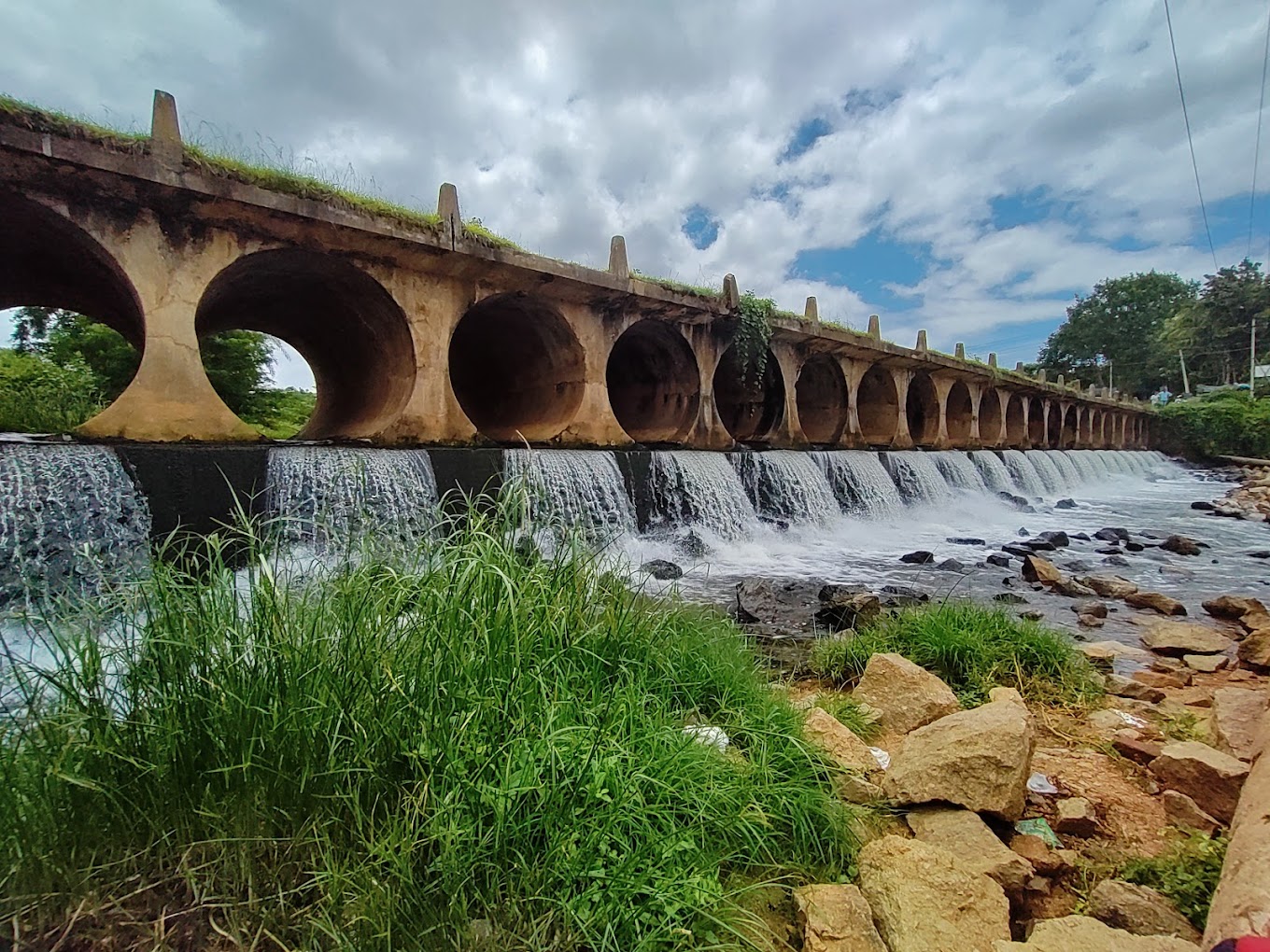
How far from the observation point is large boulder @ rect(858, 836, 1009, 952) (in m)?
1.56

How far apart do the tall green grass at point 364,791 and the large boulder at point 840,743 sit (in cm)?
29

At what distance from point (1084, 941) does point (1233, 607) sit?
20.4ft

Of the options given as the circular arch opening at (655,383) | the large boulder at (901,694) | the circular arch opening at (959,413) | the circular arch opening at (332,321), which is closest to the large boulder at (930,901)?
the large boulder at (901,694)

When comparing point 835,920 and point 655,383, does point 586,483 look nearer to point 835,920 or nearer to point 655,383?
point 655,383

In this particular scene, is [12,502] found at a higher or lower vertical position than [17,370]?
lower

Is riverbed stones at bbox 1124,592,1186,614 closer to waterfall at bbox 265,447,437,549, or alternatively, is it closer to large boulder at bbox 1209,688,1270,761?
large boulder at bbox 1209,688,1270,761

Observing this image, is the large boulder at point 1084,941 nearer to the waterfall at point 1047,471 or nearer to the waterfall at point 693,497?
the waterfall at point 693,497

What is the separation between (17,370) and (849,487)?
1744 cm

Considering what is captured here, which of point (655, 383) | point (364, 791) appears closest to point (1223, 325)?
point (655, 383)

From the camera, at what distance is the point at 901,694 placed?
10.1 ft

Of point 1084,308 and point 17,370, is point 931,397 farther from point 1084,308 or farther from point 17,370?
point 1084,308

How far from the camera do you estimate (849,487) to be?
1225 cm

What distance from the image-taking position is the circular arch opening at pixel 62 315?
661 centimetres

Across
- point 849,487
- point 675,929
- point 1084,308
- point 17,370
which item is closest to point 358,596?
point 675,929
